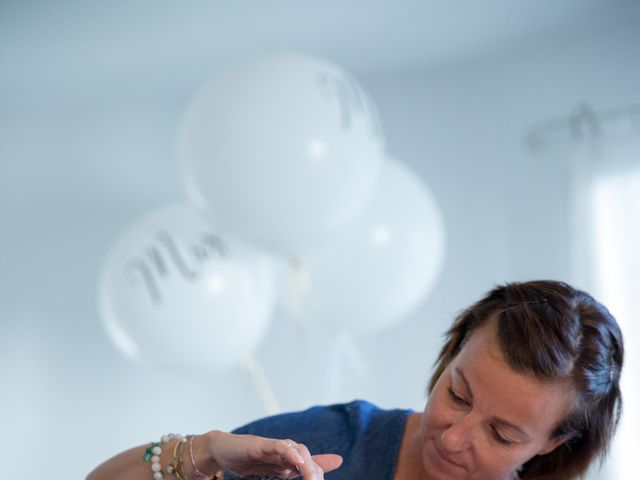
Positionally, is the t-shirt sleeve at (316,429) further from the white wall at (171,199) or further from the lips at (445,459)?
the white wall at (171,199)

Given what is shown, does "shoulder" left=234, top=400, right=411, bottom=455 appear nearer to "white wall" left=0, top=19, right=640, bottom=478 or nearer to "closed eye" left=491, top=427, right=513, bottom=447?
"closed eye" left=491, top=427, right=513, bottom=447

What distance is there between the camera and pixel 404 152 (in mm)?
2904

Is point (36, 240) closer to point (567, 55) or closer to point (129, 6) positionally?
point (129, 6)

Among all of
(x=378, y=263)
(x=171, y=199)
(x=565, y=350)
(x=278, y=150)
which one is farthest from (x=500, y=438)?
(x=171, y=199)

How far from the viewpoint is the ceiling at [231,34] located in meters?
2.33

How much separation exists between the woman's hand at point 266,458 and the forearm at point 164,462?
0.01 m

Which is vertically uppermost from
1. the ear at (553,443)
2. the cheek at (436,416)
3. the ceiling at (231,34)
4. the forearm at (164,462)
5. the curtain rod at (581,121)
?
the ceiling at (231,34)

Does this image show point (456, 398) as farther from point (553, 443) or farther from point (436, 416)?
point (553, 443)

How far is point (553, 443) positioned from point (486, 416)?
0.14 metres

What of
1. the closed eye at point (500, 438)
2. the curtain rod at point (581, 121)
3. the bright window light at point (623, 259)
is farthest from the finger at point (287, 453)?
the curtain rod at point (581, 121)

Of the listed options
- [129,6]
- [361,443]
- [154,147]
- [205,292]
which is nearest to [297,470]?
[361,443]

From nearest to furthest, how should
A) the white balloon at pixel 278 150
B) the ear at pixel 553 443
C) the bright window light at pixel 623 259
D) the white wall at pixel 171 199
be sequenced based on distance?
the ear at pixel 553 443 → the white balloon at pixel 278 150 → the bright window light at pixel 623 259 → the white wall at pixel 171 199

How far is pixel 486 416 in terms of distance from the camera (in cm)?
86

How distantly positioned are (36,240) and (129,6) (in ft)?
3.52
